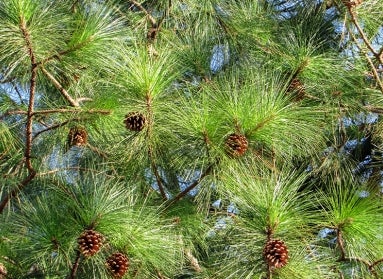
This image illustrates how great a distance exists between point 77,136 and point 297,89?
53 centimetres

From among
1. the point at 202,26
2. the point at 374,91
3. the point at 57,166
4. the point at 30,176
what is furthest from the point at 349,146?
the point at 30,176

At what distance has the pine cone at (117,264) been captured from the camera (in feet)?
5.00

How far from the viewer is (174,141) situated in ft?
5.65

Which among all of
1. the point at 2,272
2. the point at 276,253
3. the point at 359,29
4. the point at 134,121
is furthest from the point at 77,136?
the point at 359,29

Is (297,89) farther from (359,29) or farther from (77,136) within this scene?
(77,136)

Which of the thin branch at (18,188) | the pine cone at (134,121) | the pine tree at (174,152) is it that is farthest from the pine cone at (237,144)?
the thin branch at (18,188)

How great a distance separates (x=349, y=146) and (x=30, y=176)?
40.4 inches

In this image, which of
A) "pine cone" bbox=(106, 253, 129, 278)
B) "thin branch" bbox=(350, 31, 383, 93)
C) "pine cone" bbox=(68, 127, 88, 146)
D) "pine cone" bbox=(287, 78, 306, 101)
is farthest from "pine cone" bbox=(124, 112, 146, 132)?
"thin branch" bbox=(350, 31, 383, 93)

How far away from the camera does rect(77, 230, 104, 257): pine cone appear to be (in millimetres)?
1454

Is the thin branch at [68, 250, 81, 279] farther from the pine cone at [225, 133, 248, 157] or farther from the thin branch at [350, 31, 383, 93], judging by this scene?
the thin branch at [350, 31, 383, 93]

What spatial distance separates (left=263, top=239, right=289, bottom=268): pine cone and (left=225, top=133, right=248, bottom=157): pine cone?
21 centimetres

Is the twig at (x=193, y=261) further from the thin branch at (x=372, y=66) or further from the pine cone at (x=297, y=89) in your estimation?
the thin branch at (x=372, y=66)

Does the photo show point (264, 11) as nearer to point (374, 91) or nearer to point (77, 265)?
point (374, 91)

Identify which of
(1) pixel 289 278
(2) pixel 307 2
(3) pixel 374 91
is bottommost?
(1) pixel 289 278
